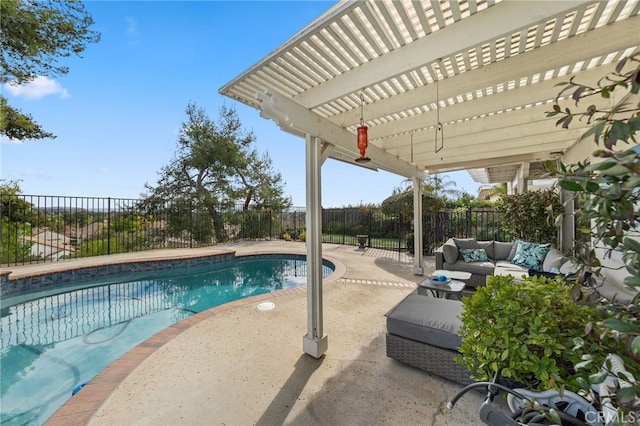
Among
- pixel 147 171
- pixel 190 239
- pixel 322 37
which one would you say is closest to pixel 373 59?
pixel 322 37

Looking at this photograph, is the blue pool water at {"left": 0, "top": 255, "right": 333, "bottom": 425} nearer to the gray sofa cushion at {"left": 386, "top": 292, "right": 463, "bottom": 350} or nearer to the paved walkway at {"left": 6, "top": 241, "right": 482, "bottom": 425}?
the paved walkway at {"left": 6, "top": 241, "right": 482, "bottom": 425}

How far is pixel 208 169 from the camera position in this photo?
13219 millimetres

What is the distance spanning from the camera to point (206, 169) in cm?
1320

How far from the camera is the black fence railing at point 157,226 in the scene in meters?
7.77

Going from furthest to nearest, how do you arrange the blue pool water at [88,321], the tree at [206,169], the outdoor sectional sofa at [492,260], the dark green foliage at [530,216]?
the tree at [206,169], the dark green foliage at [530,216], the outdoor sectional sofa at [492,260], the blue pool water at [88,321]

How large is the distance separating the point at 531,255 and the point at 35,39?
12.1 meters

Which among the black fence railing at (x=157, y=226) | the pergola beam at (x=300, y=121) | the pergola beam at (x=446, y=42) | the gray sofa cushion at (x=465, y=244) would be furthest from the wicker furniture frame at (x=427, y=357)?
the black fence railing at (x=157, y=226)

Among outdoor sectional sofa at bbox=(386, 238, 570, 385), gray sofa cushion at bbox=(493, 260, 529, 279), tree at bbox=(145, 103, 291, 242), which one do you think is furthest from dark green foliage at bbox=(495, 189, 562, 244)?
tree at bbox=(145, 103, 291, 242)

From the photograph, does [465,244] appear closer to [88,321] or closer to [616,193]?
[616,193]

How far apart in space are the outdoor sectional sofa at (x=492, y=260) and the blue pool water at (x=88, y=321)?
3.53 metres

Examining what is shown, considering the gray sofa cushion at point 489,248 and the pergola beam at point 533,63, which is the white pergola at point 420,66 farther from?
the gray sofa cushion at point 489,248

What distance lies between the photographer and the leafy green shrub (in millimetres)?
1711

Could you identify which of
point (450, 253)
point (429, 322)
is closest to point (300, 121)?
point (429, 322)

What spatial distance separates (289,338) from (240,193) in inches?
460
